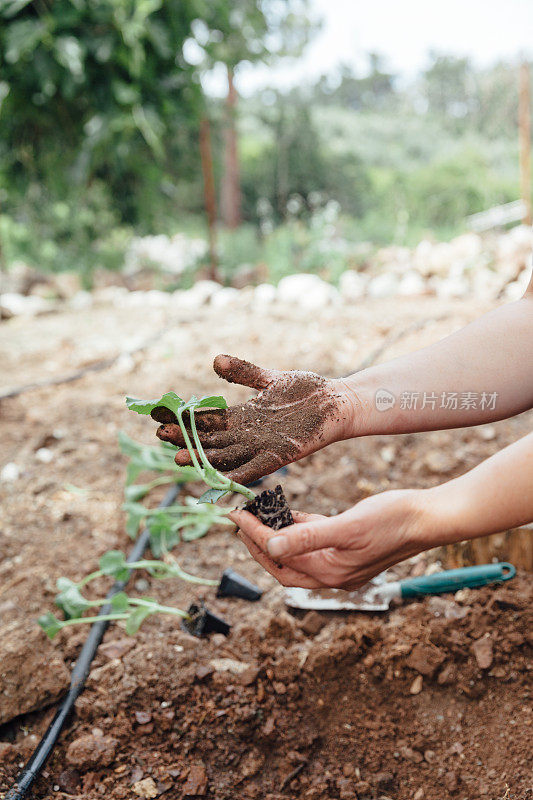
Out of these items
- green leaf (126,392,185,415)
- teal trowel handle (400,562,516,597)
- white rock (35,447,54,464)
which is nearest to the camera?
green leaf (126,392,185,415)

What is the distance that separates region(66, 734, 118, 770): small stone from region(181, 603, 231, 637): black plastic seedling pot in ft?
1.05

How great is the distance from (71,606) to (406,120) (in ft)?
66.0

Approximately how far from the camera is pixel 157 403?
100 cm

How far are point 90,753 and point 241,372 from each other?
0.75 meters

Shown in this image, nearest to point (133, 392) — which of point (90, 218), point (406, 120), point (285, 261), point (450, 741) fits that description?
point (450, 741)

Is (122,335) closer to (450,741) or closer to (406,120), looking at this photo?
(450,741)

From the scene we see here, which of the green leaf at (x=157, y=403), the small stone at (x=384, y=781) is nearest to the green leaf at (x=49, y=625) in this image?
the green leaf at (x=157, y=403)

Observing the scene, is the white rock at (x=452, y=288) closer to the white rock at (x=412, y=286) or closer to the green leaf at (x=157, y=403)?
the white rock at (x=412, y=286)

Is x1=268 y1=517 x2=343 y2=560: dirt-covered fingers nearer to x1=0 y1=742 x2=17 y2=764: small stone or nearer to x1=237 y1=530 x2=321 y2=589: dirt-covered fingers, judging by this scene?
x1=237 y1=530 x2=321 y2=589: dirt-covered fingers

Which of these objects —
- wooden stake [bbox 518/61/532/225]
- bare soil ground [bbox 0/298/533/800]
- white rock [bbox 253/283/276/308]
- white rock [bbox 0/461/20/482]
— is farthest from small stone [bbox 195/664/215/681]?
wooden stake [bbox 518/61/532/225]

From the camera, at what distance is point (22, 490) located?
7.13ft

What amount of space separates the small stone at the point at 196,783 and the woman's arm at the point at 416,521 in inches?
17.9

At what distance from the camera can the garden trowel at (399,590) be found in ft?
4.63

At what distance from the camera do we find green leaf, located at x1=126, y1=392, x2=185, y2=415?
980 millimetres
